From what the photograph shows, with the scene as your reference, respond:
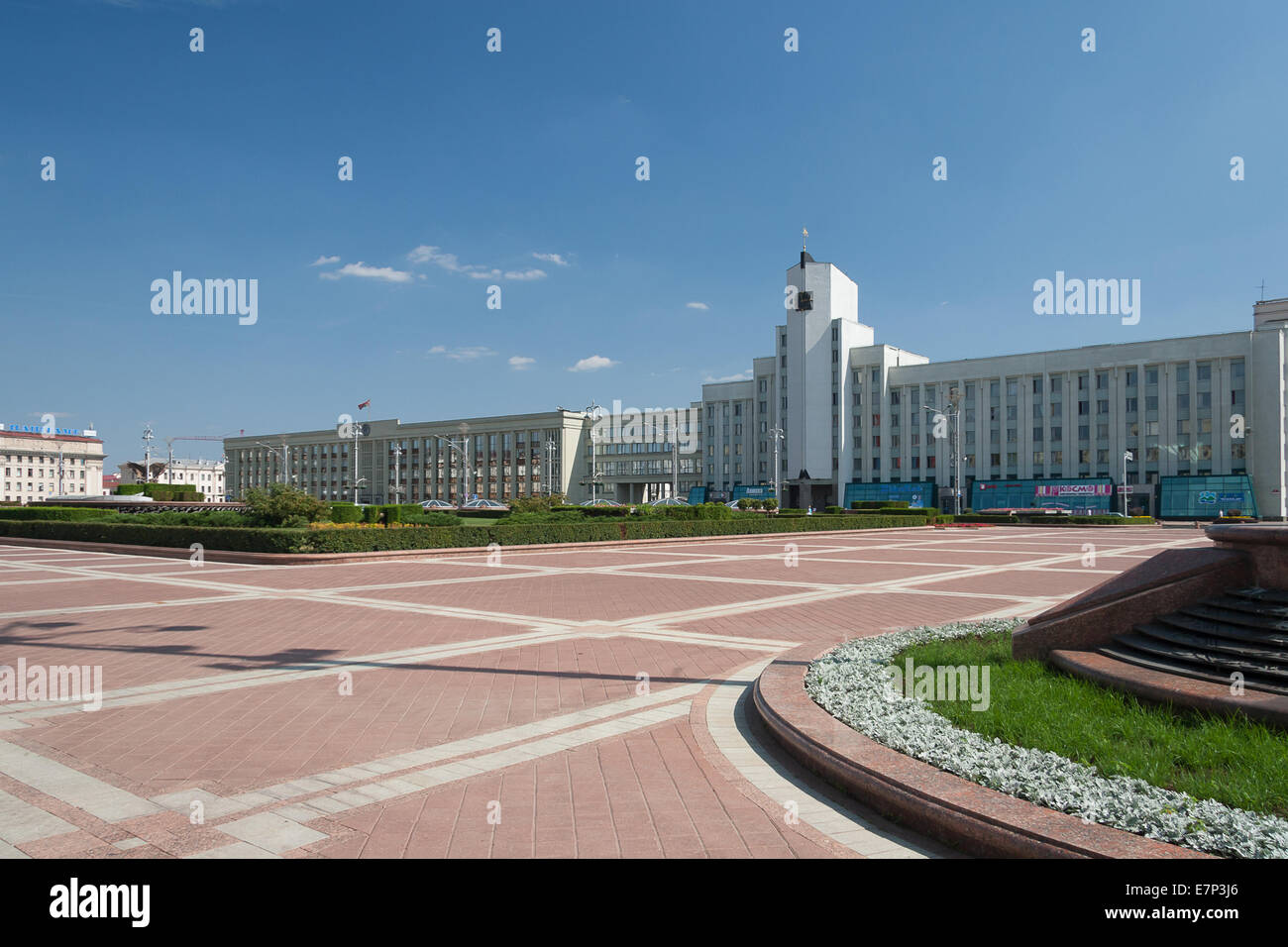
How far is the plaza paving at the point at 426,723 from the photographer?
12.4 feet

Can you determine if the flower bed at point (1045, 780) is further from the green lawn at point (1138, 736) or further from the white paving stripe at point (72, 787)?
the white paving stripe at point (72, 787)

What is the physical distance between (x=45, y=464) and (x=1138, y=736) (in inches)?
5056

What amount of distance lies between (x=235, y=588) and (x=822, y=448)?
2527 inches

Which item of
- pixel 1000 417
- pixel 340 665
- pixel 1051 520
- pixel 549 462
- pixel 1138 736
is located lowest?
pixel 1051 520

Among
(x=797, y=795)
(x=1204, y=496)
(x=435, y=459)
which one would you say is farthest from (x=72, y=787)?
(x=435, y=459)

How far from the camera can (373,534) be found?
19422mm

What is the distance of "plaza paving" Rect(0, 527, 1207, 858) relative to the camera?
3785 millimetres

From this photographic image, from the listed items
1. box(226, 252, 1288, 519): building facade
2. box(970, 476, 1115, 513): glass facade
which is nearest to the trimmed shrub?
box(226, 252, 1288, 519): building facade

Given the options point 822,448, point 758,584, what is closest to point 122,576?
point 758,584

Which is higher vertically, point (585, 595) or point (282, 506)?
point (282, 506)

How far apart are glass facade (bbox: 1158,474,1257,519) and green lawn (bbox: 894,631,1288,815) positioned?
59.6m

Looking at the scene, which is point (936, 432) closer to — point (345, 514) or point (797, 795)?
point (345, 514)

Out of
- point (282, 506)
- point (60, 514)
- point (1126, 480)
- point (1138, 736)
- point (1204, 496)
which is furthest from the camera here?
point (1126, 480)

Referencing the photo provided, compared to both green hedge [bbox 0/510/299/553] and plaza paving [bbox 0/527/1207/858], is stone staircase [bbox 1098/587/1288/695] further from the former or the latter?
green hedge [bbox 0/510/299/553]
